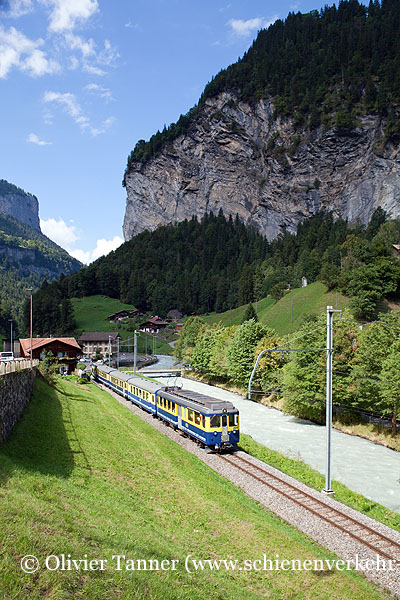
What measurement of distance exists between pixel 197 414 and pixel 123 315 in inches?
6125

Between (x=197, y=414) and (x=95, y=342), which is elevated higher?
(x=197, y=414)

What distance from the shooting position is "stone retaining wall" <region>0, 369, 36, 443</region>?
→ 19.9 m

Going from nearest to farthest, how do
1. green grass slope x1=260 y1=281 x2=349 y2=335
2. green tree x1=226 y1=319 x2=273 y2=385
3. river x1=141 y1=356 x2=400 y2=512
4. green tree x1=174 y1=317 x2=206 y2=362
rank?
1. river x1=141 y1=356 x2=400 y2=512
2. green tree x1=226 y1=319 x2=273 y2=385
3. green tree x1=174 y1=317 x2=206 y2=362
4. green grass slope x1=260 y1=281 x2=349 y2=335

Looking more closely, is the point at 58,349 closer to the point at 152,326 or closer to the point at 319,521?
the point at 319,521

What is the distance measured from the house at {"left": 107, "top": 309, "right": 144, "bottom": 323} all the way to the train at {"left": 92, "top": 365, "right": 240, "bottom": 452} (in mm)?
133258

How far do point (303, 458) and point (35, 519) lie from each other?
23.5 m

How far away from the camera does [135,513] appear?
1609 cm

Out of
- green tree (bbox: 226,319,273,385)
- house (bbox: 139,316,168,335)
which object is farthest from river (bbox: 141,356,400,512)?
house (bbox: 139,316,168,335)

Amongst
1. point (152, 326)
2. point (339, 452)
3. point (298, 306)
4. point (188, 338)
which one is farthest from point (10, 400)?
point (152, 326)

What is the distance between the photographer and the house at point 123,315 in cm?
17494

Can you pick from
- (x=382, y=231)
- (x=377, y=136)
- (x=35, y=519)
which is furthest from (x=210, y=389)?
(x=377, y=136)

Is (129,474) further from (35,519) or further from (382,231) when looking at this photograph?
(382,231)

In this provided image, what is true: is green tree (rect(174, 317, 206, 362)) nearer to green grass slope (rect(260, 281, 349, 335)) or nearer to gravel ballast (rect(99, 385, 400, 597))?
green grass slope (rect(260, 281, 349, 335))

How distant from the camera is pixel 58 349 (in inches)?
2901
